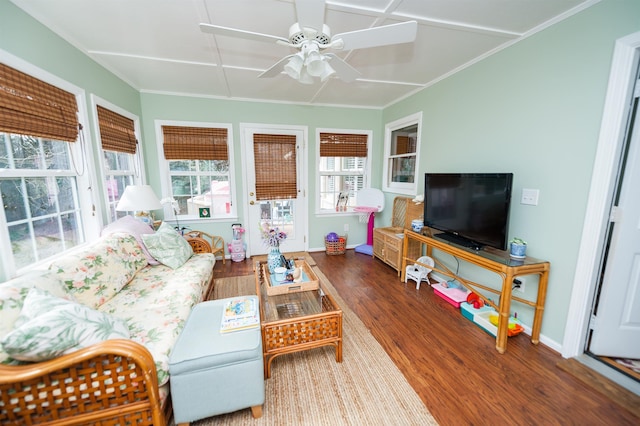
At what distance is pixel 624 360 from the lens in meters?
1.71

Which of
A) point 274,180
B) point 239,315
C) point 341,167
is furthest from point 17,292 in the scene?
point 341,167

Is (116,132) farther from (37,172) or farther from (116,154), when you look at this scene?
(37,172)

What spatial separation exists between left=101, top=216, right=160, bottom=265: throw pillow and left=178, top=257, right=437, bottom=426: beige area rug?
5.40 ft

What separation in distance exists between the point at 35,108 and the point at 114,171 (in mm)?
1102

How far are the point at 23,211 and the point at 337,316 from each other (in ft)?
7.60

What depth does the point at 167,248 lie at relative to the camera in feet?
7.90

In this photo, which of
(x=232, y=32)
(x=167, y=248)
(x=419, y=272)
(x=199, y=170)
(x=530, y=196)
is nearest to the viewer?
(x=232, y=32)

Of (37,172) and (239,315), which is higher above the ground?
(37,172)

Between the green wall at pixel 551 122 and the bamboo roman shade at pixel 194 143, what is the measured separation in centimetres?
322

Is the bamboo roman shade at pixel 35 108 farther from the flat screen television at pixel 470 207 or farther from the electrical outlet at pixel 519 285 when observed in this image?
the electrical outlet at pixel 519 285

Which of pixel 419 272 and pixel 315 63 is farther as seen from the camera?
pixel 419 272

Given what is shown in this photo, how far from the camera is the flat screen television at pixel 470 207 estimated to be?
1947mm

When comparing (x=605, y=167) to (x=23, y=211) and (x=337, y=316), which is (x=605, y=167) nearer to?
(x=337, y=316)

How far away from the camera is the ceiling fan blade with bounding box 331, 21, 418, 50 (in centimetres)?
138
